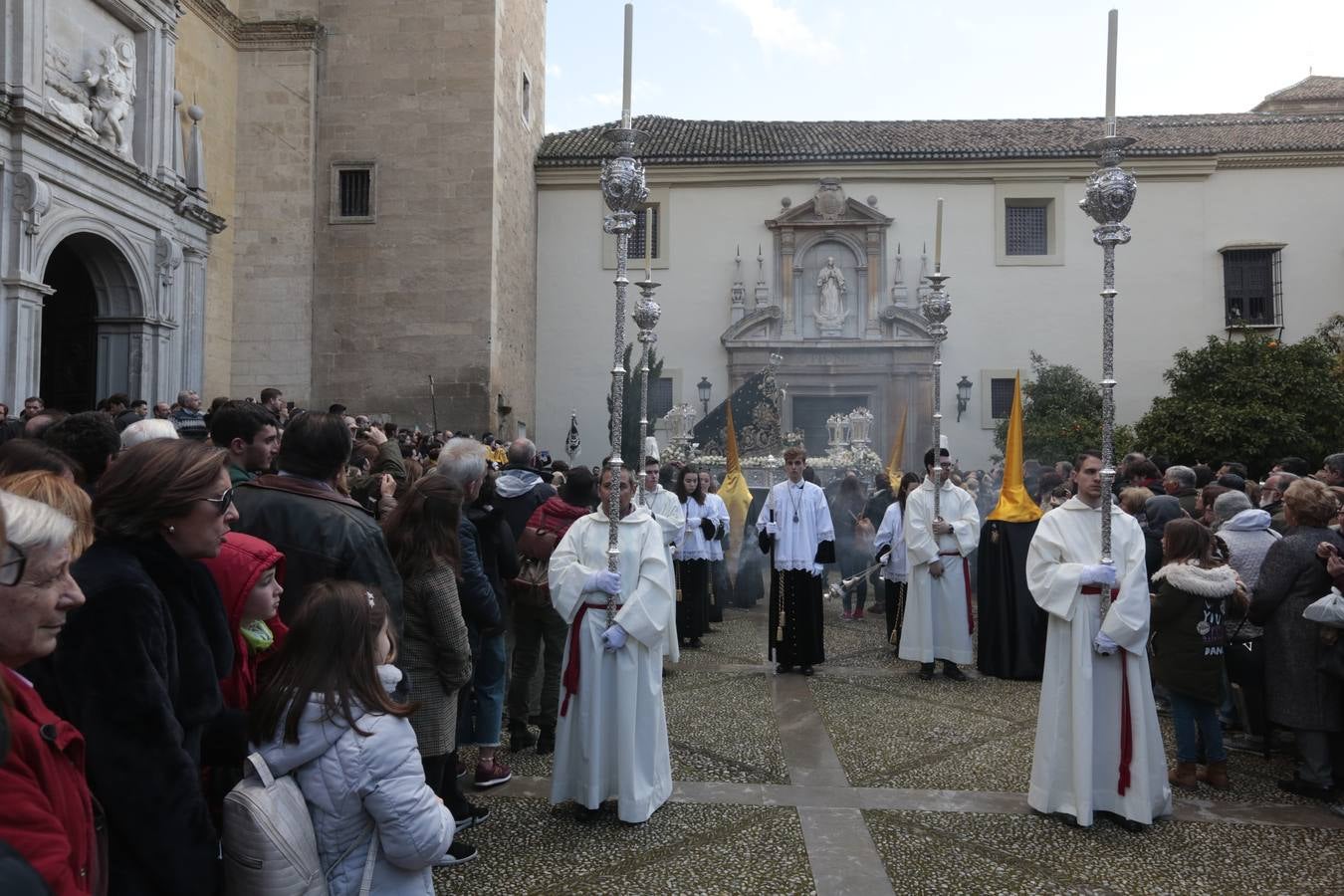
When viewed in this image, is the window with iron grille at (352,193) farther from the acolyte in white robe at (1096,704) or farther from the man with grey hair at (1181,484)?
the acolyte in white robe at (1096,704)

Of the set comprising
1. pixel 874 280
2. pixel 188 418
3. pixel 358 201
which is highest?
pixel 358 201

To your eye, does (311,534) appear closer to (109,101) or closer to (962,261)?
(109,101)

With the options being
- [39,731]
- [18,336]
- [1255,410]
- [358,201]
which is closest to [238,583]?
[39,731]

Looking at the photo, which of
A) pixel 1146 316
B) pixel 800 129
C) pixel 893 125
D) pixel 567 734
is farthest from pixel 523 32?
pixel 567 734

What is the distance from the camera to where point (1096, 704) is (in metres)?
4.58

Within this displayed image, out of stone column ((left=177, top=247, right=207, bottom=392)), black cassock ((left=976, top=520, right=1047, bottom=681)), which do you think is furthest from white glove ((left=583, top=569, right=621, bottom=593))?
stone column ((left=177, top=247, right=207, bottom=392))

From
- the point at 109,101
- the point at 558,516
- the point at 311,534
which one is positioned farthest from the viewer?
the point at 109,101

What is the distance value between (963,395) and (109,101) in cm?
1816

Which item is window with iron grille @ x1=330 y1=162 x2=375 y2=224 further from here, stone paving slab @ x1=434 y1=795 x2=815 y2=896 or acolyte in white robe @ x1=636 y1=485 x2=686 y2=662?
stone paving slab @ x1=434 y1=795 x2=815 y2=896

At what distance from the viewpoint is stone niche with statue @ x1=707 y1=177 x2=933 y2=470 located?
22.4 m

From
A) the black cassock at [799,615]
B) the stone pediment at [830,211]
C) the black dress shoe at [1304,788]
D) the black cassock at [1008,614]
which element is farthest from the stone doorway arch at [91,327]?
the stone pediment at [830,211]

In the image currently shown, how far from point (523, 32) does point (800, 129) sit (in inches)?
316

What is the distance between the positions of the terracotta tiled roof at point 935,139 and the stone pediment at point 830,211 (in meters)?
0.83

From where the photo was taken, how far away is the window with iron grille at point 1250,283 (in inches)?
903
